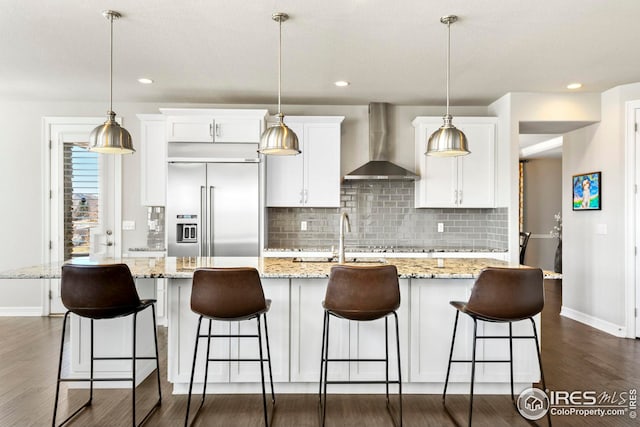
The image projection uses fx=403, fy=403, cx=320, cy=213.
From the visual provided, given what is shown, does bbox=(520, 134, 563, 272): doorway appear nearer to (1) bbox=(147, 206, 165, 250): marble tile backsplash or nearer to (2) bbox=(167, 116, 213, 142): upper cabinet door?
(2) bbox=(167, 116, 213, 142): upper cabinet door

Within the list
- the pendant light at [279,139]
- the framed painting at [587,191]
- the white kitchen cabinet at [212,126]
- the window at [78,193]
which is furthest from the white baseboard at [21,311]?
the framed painting at [587,191]

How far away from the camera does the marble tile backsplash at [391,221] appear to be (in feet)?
16.6

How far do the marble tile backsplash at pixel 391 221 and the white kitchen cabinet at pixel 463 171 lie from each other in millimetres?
326

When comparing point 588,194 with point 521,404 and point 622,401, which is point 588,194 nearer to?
point 622,401

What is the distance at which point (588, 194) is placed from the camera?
15.1ft

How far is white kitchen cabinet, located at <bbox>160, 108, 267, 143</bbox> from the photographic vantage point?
4.42 meters

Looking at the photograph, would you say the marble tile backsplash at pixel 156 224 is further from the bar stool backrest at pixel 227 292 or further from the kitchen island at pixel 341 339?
the bar stool backrest at pixel 227 292

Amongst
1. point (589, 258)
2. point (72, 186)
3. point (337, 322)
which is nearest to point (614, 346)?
point (589, 258)

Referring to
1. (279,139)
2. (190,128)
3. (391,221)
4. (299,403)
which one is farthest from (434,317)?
(190,128)

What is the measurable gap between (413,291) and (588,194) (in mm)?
3161

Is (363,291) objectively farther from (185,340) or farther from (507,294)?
(185,340)

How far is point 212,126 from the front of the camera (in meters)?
4.43

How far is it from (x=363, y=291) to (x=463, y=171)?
300 centimetres

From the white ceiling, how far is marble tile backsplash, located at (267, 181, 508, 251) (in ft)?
3.81
